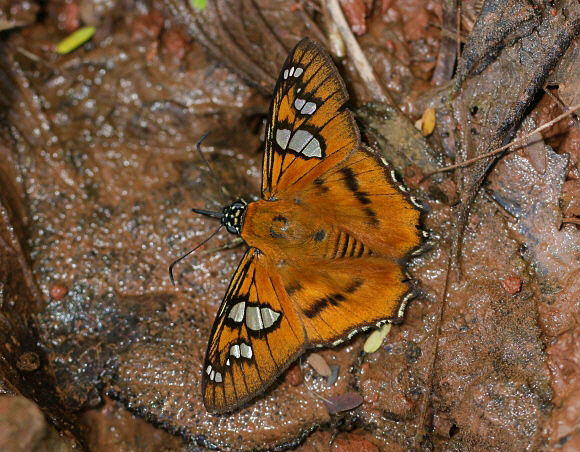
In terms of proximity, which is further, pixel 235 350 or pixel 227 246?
pixel 227 246

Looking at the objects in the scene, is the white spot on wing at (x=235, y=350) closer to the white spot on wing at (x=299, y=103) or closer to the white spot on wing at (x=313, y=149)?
the white spot on wing at (x=313, y=149)

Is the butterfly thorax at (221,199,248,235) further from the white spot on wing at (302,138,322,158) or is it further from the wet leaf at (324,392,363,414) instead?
the wet leaf at (324,392,363,414)

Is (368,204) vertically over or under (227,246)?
under

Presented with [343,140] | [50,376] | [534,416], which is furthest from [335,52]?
[50,376]

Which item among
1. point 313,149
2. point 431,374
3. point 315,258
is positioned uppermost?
point 313,149


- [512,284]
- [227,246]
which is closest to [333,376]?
[227,246]

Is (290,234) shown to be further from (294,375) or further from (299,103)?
(294,375)

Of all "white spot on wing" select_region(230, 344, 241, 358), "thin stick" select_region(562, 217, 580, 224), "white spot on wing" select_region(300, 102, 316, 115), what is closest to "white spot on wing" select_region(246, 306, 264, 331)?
"white spot on wing" select_region(230, 344, 241, 358)

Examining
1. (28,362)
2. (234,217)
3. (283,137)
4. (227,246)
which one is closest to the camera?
(283,137)
